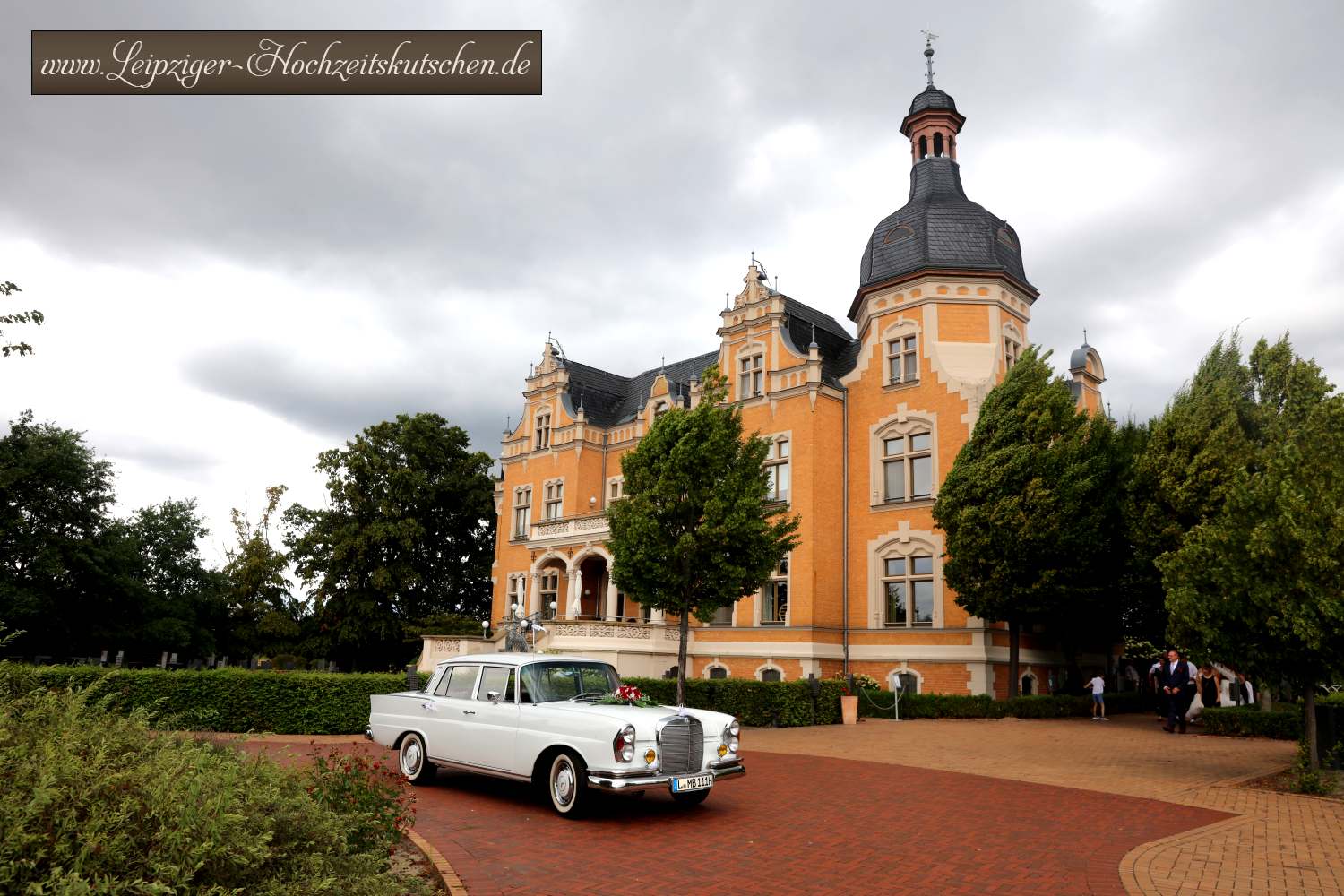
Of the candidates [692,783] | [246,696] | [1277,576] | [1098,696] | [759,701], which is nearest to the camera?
[692,783]

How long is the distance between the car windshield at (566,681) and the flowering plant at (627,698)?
0.09 meters

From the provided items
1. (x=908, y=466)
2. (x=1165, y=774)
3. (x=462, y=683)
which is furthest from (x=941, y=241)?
(x=462, y=683)

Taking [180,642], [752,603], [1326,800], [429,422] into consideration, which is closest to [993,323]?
[752,603]

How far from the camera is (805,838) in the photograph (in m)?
8.68

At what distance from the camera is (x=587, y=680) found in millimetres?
10711

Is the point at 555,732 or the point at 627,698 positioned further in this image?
the point at 627,698

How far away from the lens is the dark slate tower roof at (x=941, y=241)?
2983 centimetres

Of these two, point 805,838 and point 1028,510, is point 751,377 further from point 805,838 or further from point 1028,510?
point 805,838

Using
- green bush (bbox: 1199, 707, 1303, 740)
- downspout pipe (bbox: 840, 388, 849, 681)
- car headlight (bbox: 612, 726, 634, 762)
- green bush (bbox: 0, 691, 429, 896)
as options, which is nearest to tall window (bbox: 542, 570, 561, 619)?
downspout pipe (bbox: 840, 388, 849, 681)

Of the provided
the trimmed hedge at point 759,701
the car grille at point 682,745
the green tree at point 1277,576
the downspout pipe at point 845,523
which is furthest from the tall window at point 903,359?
the car grille at point 682,745

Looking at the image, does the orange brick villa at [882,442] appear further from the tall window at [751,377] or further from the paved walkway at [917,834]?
the paved walkway at [917,834]

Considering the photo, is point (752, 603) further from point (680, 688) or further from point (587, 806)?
point (587, 806)

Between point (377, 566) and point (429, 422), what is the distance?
8.29 m

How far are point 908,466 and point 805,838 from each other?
22084 millimetres
